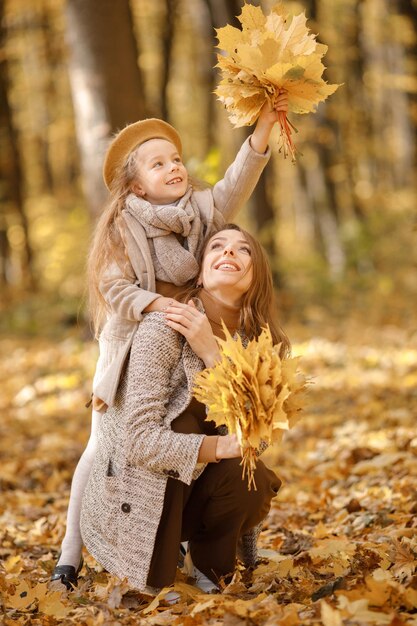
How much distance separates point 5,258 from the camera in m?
16.2

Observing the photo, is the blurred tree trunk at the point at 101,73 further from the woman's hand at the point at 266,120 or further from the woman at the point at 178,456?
the woman at the point at 178,456

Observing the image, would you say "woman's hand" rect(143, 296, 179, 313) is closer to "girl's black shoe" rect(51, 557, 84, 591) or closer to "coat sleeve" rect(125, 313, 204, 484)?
"coat sleeve" rect(125, 313, 204, 484)

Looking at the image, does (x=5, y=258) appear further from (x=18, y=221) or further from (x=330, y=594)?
(x=330, y=594)

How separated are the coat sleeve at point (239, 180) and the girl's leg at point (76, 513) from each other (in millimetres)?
1080

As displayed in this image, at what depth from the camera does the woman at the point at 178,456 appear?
2.96m

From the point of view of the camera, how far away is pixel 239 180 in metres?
3.47

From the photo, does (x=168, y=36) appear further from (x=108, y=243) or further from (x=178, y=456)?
(x=178, y=456)

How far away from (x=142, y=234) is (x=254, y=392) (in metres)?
0.96

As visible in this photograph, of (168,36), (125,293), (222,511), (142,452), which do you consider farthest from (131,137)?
(168,36)

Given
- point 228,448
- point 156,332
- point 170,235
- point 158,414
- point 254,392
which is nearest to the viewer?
point 254,392

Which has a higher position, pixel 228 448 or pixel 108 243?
pixel 108 243

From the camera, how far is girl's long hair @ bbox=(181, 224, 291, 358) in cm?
325

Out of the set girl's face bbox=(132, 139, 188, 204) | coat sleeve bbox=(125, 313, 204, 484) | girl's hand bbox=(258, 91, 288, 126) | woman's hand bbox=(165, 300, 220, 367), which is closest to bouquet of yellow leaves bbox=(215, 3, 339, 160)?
girl's hand bbox=(258, 91, 288, 126)

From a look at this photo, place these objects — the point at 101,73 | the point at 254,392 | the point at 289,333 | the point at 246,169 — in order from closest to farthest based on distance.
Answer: the point at 254,392
the point at 246,169
the point at 101,73
the point at 289,333
